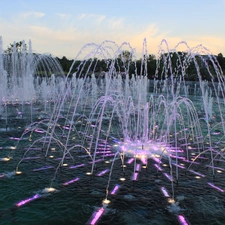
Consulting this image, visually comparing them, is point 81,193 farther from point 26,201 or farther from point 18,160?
point 18,160

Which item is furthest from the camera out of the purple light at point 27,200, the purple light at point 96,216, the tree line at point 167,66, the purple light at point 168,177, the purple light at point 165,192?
the tree line at point 167,66

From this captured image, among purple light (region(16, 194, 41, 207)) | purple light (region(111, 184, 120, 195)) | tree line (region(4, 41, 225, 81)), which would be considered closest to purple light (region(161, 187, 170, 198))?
purple light (region(111, 184, 120, 195))

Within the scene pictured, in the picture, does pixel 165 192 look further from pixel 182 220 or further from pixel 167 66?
pixel 167 66

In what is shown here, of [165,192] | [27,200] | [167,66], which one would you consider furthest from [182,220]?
[167,66]

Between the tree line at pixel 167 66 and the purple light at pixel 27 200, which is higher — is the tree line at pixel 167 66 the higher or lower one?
the higher one

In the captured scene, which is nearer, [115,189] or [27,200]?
[27,200]

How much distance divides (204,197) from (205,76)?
52.1 metres

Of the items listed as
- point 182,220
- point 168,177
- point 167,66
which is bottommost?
point 182,220

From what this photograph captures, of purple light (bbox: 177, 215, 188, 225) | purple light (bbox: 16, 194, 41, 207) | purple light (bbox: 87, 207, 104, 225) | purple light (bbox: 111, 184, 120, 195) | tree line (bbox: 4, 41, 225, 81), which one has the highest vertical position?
tree line (bbox: 4, 41, 225, 81)

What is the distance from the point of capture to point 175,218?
5152 mm

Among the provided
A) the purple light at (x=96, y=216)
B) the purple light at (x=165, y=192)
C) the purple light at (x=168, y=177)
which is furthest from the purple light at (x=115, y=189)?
the purple light at (x=168, y=177)

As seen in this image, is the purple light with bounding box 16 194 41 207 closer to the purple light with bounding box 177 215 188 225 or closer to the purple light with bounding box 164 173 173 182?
the purple light with bounding box 177 215 188 225

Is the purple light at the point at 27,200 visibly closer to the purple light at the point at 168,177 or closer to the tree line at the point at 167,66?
the purple light at the point at 168,177

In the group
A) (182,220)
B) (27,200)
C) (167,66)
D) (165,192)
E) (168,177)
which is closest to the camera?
(182,220)
